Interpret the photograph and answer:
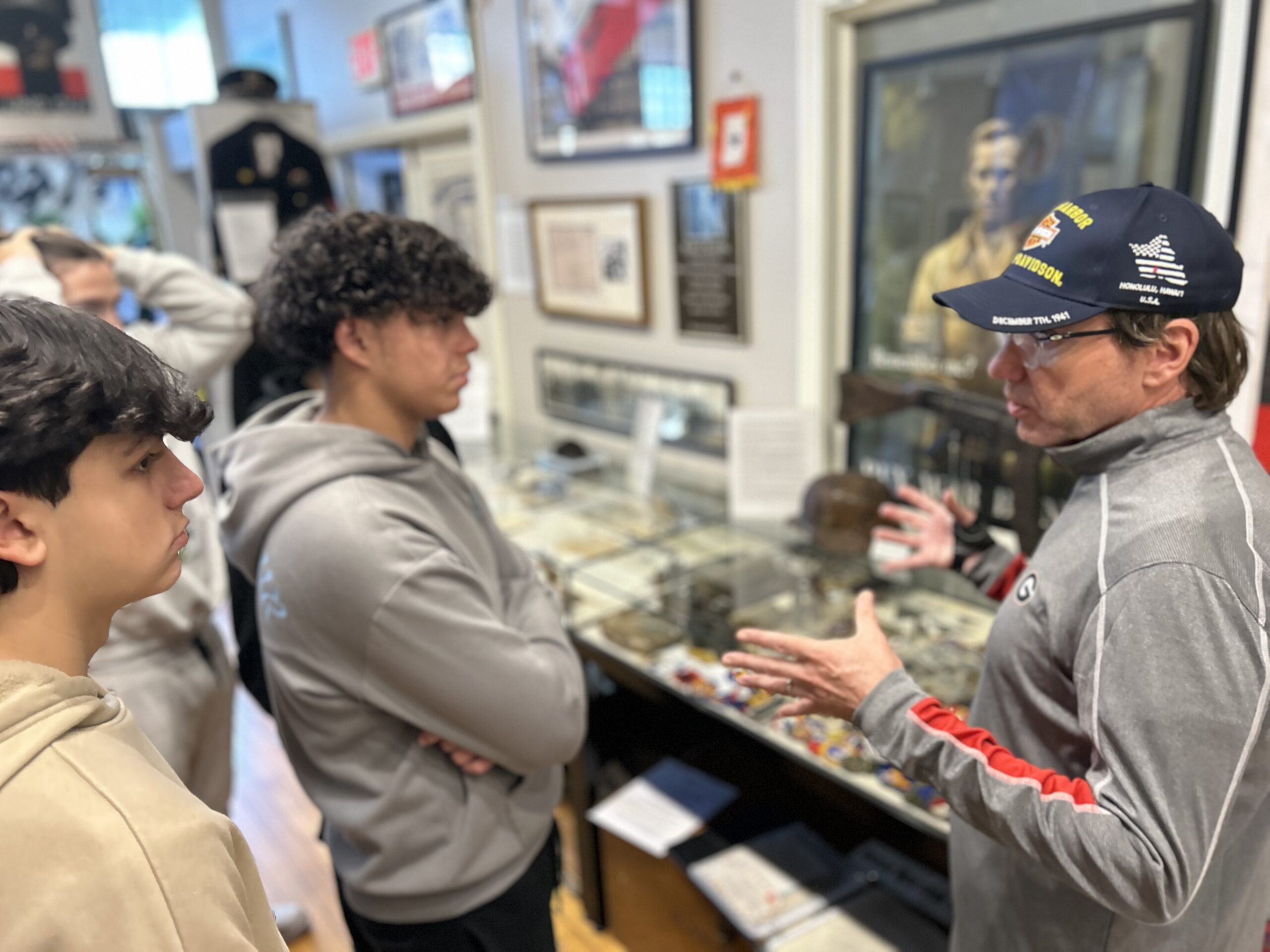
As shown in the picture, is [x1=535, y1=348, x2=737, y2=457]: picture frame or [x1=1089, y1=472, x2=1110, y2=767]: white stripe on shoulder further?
[x1=535, y1=348, x2=737, y2=457]: picture frame

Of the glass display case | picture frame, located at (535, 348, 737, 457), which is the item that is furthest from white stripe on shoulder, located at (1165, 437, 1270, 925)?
picture frame, located at (535, 348, 737, 457)

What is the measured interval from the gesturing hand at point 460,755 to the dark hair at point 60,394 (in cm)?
69

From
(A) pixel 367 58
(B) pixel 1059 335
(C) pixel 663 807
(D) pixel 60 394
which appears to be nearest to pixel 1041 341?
(B) pixel 1059 335

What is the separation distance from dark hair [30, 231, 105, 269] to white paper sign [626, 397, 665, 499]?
1662mm

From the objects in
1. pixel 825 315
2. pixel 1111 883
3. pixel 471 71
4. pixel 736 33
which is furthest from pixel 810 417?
pixel 471 71

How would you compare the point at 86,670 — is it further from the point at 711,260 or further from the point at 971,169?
the point at 711,260

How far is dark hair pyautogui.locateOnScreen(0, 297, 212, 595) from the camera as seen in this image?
2.13ft

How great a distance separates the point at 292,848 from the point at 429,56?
124 inches

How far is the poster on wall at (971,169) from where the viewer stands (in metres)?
1.72

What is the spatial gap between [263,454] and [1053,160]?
5.54 feet

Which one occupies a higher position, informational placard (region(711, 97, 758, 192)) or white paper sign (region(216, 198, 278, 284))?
informational placard (region(711, 97, 758, 192))

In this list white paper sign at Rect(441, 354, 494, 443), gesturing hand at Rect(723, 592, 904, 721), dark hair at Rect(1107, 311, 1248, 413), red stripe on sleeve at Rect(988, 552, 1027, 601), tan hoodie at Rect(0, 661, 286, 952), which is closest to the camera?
tan hoodie at Rect(0, 661, 286, 952)

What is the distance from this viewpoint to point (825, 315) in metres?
2.44

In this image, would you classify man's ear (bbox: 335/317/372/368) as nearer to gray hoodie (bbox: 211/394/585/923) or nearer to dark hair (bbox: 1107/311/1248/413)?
gray hoodie (bbox: 211/394/585/923)
